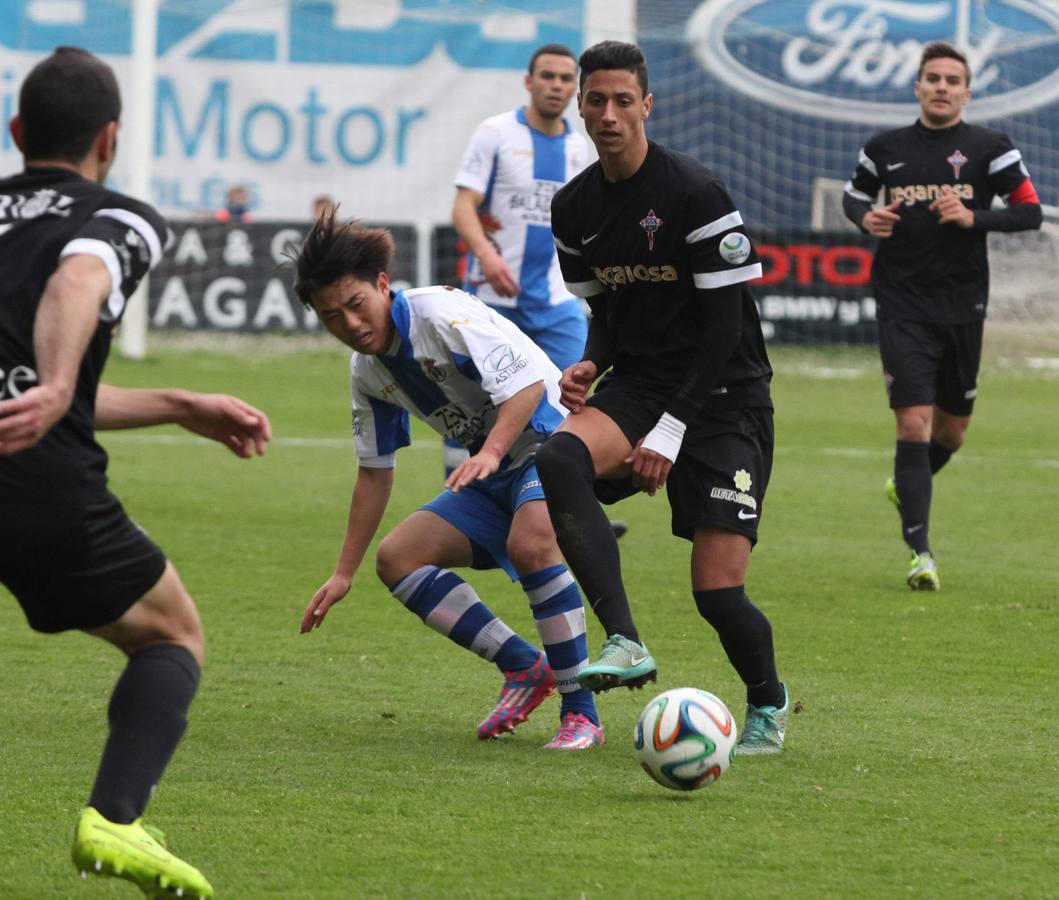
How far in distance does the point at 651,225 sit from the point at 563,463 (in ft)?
2.29

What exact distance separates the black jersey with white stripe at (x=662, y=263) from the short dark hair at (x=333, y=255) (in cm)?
58

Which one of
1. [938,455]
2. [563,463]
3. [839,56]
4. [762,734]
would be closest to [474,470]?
[563,463]

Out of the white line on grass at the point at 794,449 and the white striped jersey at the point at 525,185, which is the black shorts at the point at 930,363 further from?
the white line on grass at the point at 794,449

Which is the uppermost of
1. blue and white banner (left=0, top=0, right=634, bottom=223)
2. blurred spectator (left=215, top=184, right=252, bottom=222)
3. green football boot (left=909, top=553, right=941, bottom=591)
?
green football boot (left=909, top=553, right=941, bottom=591)

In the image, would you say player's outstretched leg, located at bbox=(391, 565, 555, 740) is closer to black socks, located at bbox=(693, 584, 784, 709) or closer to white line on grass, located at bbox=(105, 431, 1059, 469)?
black socks, located at bbox=(693, 584, 784, 709)

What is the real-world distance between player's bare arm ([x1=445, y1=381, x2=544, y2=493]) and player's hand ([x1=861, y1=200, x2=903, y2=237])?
346cm

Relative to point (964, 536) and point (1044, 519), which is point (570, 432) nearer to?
point (964, 536)

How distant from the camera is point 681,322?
5055mm

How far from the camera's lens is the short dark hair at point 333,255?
4824mm

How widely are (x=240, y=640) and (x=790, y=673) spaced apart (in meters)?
1.98

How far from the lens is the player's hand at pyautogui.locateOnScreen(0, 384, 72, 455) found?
10.3 ft

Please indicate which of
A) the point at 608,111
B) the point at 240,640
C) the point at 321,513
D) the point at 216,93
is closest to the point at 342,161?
the point at 216,93

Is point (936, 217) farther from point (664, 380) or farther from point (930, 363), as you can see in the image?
point (664, 380)

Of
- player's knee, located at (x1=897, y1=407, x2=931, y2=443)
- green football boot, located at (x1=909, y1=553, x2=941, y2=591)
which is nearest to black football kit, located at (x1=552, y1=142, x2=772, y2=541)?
green football boot, located at (x1=909, y1=553, x2=941, y2=591)
